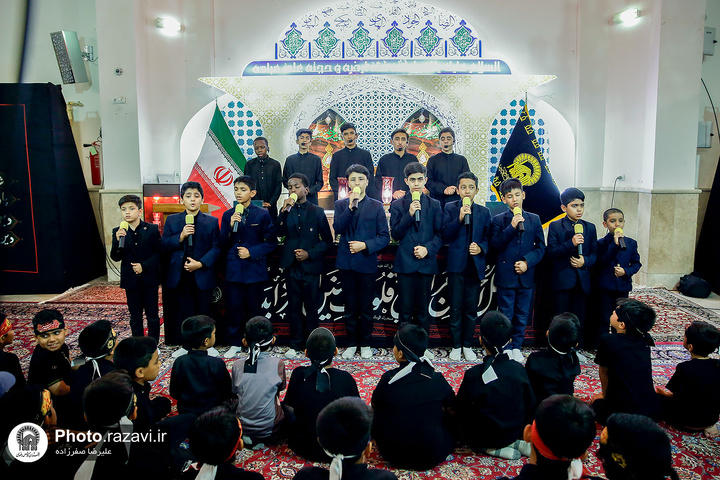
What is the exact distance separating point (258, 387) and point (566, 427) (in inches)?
63.4

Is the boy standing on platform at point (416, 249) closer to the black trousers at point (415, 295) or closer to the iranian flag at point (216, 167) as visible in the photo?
the black trousers at point (415, 295)

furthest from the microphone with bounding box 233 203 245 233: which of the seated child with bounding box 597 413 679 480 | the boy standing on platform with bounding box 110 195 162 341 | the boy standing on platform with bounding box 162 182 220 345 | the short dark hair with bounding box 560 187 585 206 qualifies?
the seated child with bounding box 597 413 679 480

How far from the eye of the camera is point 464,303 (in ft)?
14.0

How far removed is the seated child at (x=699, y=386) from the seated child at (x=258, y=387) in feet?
7.71

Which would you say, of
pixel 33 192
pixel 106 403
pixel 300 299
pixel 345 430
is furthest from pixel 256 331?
pixel 33 192

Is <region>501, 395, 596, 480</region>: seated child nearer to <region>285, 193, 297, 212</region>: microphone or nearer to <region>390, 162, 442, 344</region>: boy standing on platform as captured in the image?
<region>390, 162, 442, 344</region>: boy standing on platform

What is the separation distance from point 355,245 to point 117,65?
4.80 m

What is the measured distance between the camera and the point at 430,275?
4.17m

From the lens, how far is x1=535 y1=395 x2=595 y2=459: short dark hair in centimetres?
186

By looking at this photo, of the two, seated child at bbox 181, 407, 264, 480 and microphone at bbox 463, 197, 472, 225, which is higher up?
microphone at bbox 463, 197, 472, 225

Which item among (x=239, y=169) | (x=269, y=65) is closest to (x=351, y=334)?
(x=239, y=169)

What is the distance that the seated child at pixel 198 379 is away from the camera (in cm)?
282

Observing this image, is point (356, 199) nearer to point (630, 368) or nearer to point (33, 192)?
point (630, 368)

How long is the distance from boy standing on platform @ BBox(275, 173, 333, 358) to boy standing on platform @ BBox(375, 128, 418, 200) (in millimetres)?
1763
